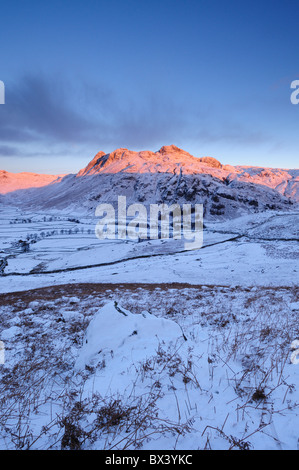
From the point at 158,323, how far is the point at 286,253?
3204 centimetres

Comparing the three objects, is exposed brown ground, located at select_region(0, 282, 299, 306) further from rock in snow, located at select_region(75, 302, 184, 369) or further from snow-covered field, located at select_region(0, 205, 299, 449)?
rock in snow, located at select_region(75, 302, 184, 369)

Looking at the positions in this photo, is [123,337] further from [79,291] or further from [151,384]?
[79,291]

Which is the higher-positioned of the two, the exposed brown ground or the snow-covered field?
the snow-covered field

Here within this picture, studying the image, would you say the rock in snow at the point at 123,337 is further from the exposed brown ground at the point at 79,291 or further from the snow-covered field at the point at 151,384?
the exposed brown ground at the point at 79,291

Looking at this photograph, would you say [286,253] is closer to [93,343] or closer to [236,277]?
[236,277]

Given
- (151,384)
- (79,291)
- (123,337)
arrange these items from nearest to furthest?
1. (151,384)
2. (123,337)
3. (79,291)

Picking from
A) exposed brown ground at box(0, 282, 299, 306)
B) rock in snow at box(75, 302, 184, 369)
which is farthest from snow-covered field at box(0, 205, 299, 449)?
exposed brown ground at box(0, 282, 299, 306)

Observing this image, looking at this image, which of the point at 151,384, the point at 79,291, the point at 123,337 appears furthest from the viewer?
the point at 79,291

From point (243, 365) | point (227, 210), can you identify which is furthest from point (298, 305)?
point (227, 210)

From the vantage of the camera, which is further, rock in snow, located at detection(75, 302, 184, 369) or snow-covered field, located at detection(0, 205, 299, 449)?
rock in snow, located at detection(75, 302, 184, 369)

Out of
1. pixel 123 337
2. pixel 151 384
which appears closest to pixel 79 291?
pixel 123 337

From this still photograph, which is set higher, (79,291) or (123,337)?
(123,337)

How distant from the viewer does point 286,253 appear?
98.8 feet

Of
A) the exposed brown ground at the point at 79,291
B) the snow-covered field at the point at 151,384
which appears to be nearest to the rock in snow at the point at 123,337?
the snow-covered field at the point at 151,384
